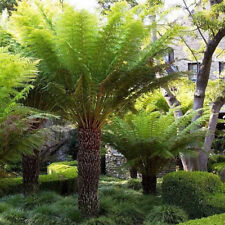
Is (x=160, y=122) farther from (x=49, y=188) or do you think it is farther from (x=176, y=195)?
(x=49, y=188)

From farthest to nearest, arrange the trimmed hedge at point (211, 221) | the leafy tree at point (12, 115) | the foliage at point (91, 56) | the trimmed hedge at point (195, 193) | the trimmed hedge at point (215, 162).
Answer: the trimmed hedge at point (215, 162) → the trimmed hedge at point (195, 193) → the foliage at point (91, 56) → the trimmed hedge at point (211, 221) → the leafy tree at point (12, 115)

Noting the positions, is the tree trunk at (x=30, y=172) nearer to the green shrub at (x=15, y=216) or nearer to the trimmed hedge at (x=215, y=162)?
the green shrub at (x=15, y=216)

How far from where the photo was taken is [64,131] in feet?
38.7

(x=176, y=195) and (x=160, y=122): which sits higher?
(x=160, y=122)

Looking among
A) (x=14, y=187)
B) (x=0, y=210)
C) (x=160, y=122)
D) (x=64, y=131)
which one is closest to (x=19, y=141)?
(x=0, y=210)

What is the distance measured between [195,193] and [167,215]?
1.79ft

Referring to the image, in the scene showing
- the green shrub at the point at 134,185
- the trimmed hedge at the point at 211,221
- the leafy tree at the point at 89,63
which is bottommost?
the trimmed hedge at the point at 211,221

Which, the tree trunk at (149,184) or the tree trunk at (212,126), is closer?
the tree trunk at (149,184)

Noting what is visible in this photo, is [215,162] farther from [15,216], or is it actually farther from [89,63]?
[15,216]

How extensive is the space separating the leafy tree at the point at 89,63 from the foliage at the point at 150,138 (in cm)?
122

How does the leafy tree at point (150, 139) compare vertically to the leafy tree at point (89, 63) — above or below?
below

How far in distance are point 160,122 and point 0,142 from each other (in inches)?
149

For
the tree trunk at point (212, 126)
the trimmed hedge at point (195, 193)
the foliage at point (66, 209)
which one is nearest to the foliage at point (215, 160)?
the tree trunk at point (212, 126)

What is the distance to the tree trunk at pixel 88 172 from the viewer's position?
4324 millimetres
